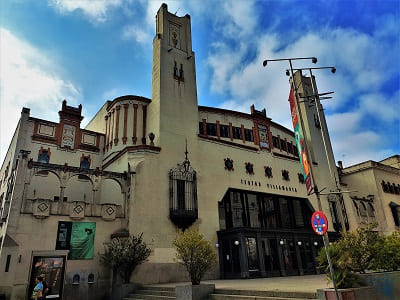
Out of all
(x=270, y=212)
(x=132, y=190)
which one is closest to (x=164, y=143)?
(x=132, y=190)

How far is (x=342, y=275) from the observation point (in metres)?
8.37

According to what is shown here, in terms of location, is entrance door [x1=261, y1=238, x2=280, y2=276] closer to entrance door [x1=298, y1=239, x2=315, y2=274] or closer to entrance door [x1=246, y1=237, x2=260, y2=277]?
entrance door [x1=246, y1=237, x2=260, y2=277]

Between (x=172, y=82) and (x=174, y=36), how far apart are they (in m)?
5.30

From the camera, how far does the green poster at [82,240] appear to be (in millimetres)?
16547

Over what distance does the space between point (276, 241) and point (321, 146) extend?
618 inches

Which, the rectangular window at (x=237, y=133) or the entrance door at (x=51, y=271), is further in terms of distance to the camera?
the rectangular window at (x=237, y=133)

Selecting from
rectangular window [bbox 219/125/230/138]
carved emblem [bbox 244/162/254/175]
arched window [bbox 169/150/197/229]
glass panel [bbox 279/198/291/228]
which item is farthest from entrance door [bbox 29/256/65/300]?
glass panel [bbox 279/198/291/228]

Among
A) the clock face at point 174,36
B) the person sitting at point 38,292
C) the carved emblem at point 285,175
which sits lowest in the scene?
the person sitting at point 38,292

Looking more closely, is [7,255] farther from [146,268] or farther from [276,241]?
[276,241]

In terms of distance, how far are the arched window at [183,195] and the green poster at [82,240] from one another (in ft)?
17.5

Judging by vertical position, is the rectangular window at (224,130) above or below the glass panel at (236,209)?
above

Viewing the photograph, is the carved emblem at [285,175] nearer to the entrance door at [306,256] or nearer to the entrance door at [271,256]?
the entrance door at [306,256]

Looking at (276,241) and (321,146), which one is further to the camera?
(321,146)

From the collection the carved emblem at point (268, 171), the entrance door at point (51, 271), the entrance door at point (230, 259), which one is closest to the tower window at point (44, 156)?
the entrance door at point (51, 271)
